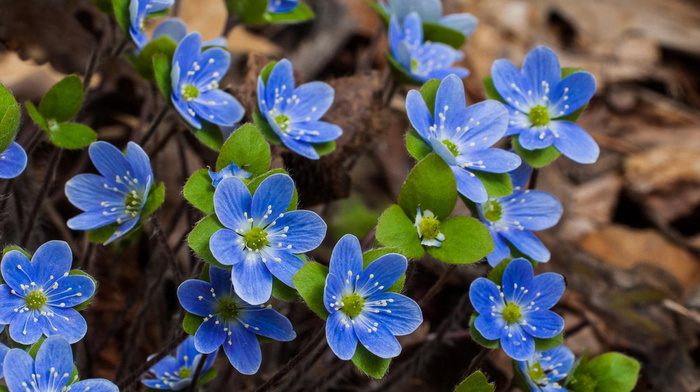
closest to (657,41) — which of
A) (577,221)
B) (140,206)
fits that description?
(577,221)

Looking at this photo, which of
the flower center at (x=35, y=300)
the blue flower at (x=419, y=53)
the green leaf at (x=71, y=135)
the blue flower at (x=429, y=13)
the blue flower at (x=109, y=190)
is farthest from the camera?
the blue flower at (x=429, y=13)

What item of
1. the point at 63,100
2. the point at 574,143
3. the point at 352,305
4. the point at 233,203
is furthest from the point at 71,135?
the point at 574,143

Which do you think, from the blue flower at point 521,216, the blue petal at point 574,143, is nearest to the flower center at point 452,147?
the blue flower at point 521,216

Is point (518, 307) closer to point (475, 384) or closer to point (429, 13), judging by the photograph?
point (475, 384)

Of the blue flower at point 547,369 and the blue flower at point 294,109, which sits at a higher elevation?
the blue flower at point 294,109

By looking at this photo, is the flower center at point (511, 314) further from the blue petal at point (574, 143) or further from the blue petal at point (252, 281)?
the blue petal at point (252, 281)

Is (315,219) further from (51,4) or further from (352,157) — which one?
(51,4)
